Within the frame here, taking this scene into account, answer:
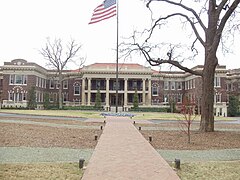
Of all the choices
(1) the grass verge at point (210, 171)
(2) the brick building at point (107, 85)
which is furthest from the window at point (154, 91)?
(1) the grass verge at point (210, 171)

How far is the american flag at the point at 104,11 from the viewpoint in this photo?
23.8 meters

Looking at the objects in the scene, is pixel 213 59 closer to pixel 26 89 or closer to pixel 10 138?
pixel 10 138

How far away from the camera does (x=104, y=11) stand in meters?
24.4

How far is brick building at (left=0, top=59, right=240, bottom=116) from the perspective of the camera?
59156 millimetres

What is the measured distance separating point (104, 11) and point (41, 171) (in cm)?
1928

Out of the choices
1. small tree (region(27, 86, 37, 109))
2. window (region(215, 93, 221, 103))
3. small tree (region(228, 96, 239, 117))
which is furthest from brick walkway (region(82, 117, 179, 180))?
window (region(215, 93, 221, 103))

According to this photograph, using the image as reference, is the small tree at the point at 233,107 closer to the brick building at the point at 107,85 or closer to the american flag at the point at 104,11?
the brick building at the point at 107,85

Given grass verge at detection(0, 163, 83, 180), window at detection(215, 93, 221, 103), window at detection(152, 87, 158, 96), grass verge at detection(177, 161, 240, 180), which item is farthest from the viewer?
window at detection(152, 87, 158, 96)

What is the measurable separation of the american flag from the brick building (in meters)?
33.5

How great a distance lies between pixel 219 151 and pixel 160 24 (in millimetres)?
11318

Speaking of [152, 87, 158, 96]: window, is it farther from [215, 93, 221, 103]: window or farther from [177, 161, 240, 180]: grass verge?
[177, 161, 240, 180]: grass verge

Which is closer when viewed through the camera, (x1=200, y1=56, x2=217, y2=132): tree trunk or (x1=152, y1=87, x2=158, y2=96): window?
(x1=200, y1=56, x2=217, y2=132): tree trunk

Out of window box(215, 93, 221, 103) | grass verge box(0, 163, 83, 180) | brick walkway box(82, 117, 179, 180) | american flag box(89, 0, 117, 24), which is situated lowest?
brick walkway box(82, 117, 179, 180)

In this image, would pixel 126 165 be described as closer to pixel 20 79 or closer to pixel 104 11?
pixel 104 11
